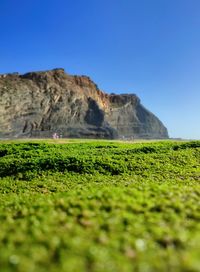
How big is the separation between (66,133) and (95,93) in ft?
111

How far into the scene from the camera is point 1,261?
22.9 feet

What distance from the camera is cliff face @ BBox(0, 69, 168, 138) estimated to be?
123 metres

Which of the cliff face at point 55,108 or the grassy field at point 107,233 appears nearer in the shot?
the grassy field at point 107,233

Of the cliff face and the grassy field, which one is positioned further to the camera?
the cliff face

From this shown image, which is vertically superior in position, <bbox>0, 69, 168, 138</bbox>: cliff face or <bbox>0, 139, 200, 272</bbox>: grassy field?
<bbox>0, 69, 168, 138</bbox>: cliff face

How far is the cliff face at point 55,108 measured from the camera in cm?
12269

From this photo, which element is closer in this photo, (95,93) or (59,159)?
(59,159)

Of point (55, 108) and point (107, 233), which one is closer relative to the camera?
point (107, 233)

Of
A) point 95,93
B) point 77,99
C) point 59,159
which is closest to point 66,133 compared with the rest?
point 77,99

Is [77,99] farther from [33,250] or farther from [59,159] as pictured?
[33,250]

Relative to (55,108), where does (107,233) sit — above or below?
below

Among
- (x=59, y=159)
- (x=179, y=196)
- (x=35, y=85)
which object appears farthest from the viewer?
(x=35, y=85)

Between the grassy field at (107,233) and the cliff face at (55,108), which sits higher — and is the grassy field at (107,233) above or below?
below

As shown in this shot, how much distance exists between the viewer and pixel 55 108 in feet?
453
